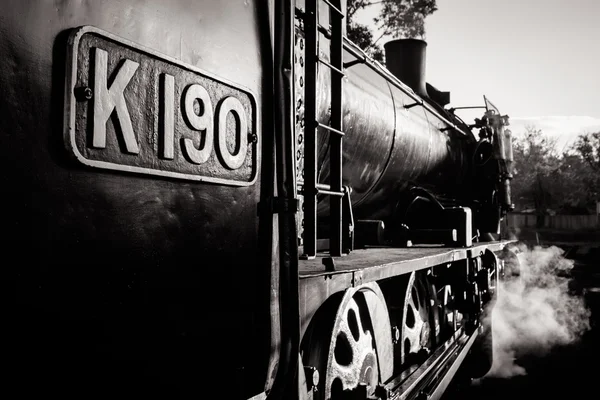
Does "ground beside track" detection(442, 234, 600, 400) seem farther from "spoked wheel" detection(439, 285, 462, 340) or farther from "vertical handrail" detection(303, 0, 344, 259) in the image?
"vertical handrail" detection(303, 0, 344, 259)

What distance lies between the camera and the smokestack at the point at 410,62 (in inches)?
242

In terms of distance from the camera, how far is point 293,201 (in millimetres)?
1696

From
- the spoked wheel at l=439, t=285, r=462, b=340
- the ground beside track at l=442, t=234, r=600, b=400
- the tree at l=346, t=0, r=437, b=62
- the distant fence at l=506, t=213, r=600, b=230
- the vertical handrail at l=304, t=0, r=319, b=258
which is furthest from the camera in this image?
the distant fence at l=506, t=213, r=600, b=230

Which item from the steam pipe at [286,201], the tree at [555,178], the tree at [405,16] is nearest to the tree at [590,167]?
the tree at [555,178]

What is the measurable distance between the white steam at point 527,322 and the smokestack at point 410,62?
296 centimetres

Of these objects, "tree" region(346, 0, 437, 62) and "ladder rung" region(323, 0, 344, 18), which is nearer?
"ladder rung" region(323, 0, 344, 18)

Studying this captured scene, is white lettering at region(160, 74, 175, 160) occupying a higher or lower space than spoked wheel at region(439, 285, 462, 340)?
higher

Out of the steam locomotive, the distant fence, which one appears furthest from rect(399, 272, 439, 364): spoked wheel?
the distant fence

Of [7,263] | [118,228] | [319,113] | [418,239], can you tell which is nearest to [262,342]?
[118,228]

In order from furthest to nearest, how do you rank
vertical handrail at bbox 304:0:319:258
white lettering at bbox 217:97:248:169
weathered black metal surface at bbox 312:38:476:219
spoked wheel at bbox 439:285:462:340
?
spoked wheel at bbox 439:285:462:340 < weathered black metal surface at bbox 312:38:476:219 < vertical handrail at bbox 304:0:319:258 < white lettering at bbox 217:97:248:169

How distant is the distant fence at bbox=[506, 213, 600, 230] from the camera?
123 feet

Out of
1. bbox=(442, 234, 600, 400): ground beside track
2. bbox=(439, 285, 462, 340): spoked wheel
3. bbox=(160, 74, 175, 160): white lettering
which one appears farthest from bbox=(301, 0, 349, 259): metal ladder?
bbox=(442, 234, 600, 400): ground beside track

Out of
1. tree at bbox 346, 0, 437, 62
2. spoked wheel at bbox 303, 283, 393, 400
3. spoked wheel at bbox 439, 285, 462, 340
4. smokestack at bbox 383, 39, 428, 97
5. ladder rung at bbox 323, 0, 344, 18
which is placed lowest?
spoked wheel at bbox 439, 285, 462, 340

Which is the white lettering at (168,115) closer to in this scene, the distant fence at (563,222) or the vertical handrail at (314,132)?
the vertical handrail at (314,132)
